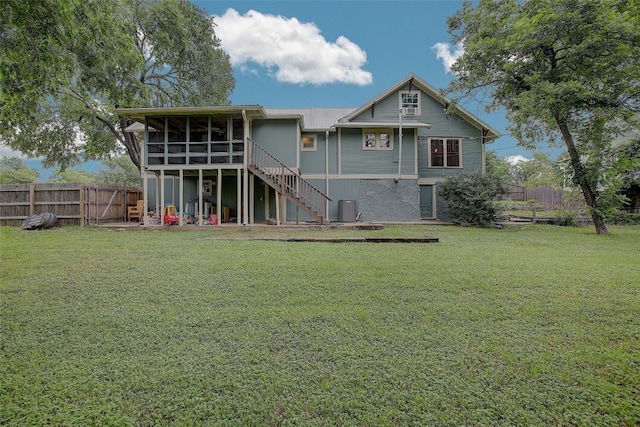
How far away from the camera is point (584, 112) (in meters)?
10.2

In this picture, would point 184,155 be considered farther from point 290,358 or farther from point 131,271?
point 290,358

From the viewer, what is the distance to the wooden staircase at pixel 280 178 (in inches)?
417

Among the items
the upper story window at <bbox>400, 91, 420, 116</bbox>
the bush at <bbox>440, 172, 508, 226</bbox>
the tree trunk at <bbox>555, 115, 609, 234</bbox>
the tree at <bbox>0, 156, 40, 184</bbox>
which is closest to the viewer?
the tree trunk at <bbox>555, 115, 609, 234</bbox>

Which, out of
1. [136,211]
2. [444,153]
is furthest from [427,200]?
[136,211]

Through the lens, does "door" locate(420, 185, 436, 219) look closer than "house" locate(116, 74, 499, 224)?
No

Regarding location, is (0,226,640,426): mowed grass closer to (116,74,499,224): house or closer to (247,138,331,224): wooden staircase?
(247,138,331,224): wooden staircase

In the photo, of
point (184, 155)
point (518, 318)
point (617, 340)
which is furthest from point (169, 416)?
point (184, 155)

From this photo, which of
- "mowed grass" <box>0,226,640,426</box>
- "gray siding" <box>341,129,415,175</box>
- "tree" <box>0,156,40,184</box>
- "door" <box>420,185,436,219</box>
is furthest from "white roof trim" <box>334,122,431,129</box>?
"tree" <box>0,156,40,184</box>

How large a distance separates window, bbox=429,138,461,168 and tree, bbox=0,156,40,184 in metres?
35.7

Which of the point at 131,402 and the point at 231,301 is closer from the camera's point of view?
the point at 131,402

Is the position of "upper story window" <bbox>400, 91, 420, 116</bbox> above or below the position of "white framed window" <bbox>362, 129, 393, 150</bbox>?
above

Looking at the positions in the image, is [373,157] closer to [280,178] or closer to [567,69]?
[280,178]

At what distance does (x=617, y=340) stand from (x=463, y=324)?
1.16 metres

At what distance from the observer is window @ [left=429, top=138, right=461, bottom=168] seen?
14.4 metres
